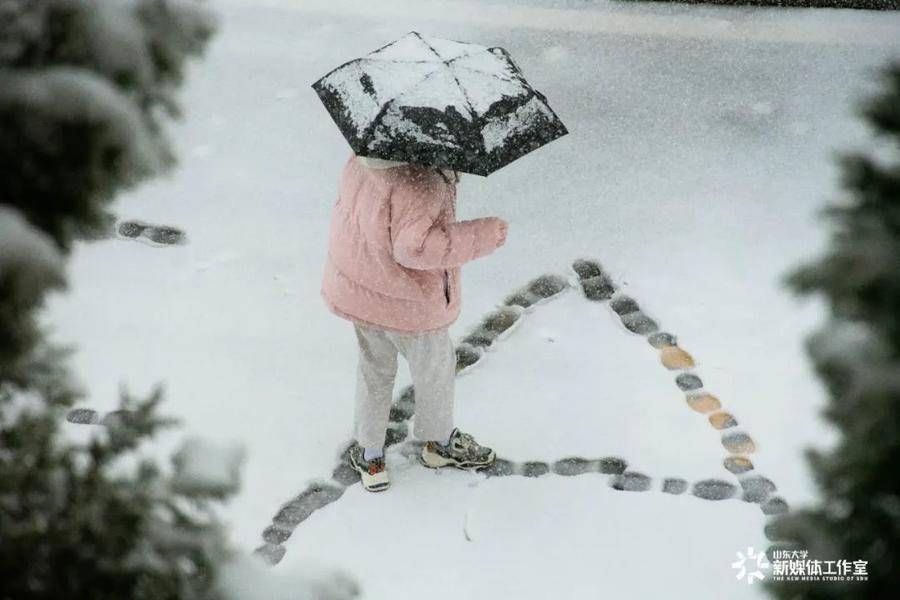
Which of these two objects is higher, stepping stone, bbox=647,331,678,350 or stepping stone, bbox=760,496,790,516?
stepping stone, bbox=647,331,678,350

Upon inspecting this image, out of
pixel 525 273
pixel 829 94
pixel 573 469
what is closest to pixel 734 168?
pixel 829 94

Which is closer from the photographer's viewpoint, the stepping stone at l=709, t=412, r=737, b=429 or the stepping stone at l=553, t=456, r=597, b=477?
the stepping stone at l=553, t=456, r=597, b=477

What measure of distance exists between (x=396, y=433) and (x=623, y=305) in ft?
3.73

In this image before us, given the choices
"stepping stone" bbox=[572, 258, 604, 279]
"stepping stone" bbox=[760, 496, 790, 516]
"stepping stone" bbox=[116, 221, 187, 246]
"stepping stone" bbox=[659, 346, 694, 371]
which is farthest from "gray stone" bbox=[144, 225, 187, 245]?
"stepping stone" bbox=[760, 496, 790, 516]

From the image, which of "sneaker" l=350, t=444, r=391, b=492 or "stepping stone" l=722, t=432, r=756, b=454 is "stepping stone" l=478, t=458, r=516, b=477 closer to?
"sneaker" l=350, t=444, r=391, b=492

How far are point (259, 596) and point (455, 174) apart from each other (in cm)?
196

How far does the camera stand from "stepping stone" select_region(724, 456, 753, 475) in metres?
4.02

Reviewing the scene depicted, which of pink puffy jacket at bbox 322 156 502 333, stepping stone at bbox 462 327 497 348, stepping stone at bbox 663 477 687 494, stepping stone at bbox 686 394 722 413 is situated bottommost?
stepping stone at bbox 663 477 687 494

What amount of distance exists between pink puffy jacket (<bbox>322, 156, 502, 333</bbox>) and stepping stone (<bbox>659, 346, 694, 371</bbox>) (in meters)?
1.11

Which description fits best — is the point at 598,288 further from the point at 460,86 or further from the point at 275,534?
the point at 275,534

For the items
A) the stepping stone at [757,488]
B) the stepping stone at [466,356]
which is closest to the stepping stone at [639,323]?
the stepping stone at [466,356]

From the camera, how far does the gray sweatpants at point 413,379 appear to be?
3.75 metres

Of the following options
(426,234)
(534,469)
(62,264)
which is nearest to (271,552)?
(534,469)

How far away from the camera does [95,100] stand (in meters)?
1.39
